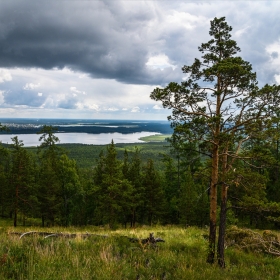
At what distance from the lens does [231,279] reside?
22.1 feet

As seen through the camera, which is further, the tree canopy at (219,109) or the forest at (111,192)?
the forest at (111,192)

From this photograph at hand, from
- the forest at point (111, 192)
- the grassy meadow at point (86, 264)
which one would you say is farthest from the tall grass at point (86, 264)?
the forest at point (111, 192)

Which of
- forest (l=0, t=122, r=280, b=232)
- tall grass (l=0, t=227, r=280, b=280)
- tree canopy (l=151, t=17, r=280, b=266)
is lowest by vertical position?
forest (l=0, t=122, r=280, b=232)

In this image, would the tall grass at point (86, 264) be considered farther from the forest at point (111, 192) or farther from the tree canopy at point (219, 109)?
the forest at point (111, 192)

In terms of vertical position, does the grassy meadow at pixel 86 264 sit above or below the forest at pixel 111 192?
above

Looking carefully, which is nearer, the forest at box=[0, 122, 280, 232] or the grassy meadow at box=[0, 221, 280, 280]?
the grassy meadow at box=[0, 221, 280, 280]

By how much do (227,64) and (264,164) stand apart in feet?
13.1

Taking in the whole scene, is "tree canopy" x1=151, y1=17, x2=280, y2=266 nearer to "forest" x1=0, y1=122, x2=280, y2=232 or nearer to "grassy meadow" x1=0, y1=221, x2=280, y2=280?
"grassy meadow" x1=0, y1=221, x2=280, y2=280

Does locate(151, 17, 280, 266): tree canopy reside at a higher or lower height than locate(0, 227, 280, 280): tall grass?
higher

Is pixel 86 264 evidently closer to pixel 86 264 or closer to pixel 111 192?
pixel 86 264

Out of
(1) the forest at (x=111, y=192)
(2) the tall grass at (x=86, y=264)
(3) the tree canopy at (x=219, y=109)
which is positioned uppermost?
(3) the tree canopy at (x=219, y=109)

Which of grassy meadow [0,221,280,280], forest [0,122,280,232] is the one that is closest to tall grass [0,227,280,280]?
grassy meadow [0,221,280,280]

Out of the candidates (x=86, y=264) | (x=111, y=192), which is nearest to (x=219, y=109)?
(x=86, y=264)

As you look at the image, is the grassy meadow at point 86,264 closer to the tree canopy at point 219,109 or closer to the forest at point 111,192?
the tree canopy at point 219,109
